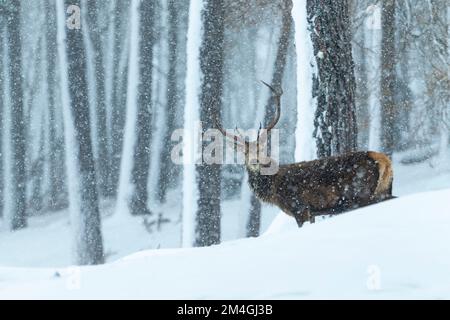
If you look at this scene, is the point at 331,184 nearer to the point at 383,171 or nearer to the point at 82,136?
the point at 383,171

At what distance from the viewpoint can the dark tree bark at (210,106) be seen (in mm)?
11484

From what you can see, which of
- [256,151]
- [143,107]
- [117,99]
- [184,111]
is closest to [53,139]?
[117,99]

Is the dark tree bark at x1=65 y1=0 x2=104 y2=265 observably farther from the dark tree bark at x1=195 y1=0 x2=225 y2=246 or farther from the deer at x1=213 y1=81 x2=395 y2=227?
the deer at x1=213 y1=81 x2=395 y2=227

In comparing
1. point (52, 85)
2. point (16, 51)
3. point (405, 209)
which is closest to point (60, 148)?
point (52, 85)

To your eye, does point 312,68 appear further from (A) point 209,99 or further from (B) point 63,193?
(B) point 63,193

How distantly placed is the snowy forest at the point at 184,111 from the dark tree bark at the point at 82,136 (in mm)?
26

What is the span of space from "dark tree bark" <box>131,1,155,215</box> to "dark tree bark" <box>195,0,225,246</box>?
838cm

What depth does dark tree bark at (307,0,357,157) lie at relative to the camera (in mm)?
8422

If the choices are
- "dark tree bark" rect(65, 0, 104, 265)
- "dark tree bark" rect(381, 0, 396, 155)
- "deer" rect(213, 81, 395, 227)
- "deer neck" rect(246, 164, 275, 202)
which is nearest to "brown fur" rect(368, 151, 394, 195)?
"deer" rect(213, 81, 395, 227)

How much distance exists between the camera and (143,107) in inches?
803

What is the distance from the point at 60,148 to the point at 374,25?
47.9ft

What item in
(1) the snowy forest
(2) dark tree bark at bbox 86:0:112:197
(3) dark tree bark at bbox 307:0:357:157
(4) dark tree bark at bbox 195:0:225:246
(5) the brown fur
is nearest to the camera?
(5) the brown fur

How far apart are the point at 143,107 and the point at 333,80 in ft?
40.6

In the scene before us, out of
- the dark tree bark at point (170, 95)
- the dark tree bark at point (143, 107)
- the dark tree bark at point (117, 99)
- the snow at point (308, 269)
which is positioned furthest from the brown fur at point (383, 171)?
the dark tree bark at point (117, 99)
